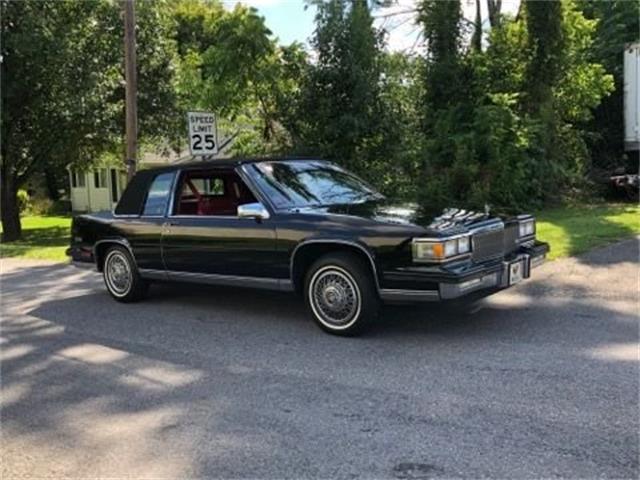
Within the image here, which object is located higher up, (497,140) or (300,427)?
(497,140)

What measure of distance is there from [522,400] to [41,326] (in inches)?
205

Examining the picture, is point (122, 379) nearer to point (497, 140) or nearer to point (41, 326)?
point (41, 326)

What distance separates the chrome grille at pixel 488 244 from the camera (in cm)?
635

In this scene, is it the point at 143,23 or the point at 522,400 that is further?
the point at 143,23

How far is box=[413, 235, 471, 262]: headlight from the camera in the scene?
19.8 ft

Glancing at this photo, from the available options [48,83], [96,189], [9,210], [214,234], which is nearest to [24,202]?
[96,189]

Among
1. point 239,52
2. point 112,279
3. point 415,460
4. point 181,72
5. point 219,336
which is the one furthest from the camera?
point 181,72

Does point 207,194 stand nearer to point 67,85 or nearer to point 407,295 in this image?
point 407,295

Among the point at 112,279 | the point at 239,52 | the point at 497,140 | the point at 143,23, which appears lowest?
the point at 112,279

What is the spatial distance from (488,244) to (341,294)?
1382 millimetres

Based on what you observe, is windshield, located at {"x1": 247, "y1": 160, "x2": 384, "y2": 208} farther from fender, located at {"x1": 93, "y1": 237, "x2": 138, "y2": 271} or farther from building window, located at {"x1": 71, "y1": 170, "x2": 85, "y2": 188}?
building window, located at {"x1": 71, "y1": 170, "x2": 85, "y2": 188}

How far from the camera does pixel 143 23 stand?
2225 centimetres

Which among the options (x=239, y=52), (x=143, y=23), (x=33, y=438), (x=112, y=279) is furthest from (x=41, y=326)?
(x=143, y=23)

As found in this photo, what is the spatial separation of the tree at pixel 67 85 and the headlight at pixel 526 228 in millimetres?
15227
